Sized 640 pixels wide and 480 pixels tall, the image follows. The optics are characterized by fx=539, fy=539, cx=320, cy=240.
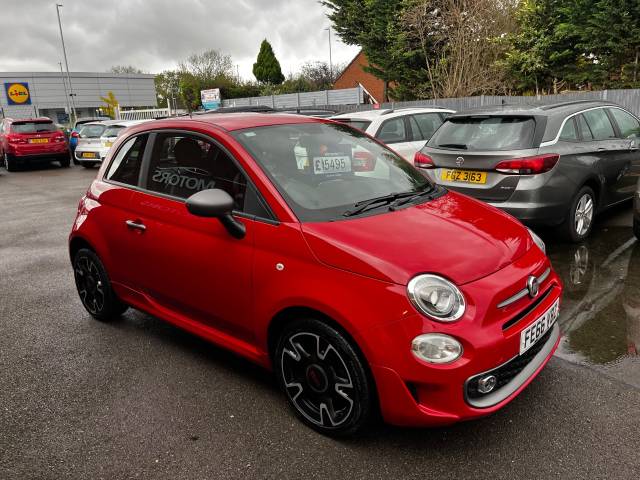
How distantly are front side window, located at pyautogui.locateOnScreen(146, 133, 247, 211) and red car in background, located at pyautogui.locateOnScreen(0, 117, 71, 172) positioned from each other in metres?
16.3

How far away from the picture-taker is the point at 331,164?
3.40 meters

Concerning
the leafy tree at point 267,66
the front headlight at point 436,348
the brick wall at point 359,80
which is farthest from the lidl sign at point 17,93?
the front headlight at point 436,348

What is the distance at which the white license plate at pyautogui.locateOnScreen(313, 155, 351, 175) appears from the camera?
332cm

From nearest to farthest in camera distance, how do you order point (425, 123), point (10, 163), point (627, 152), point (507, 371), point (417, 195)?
point (507, 371) < point (417, 195) < point (627, 152) < point (425, 123) < point (10, 163)

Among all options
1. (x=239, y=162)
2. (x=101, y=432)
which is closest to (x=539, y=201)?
(x=239, y=162)

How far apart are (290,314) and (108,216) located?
1.95m

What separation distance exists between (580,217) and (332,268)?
4349 millimetres

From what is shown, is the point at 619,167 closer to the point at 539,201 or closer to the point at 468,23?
the point at 539,201

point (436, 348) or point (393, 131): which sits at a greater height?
point (393, 131)

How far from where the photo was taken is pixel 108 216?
4035 mm

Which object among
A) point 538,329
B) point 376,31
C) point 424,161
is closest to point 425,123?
point 424,161

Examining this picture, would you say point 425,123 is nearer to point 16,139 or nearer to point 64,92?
point 16,139

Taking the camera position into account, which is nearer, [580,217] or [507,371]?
[507,371]

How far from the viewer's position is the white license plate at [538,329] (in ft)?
8.80
